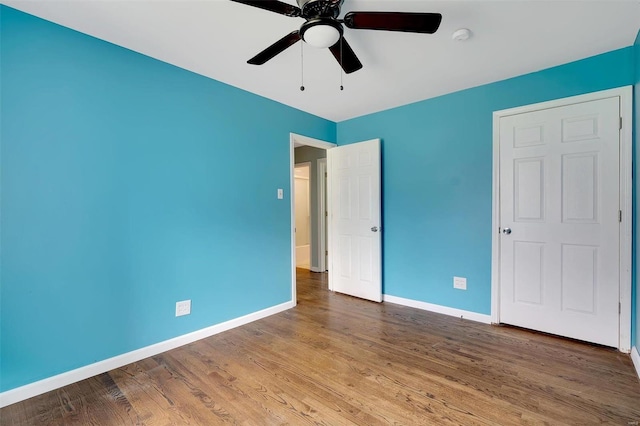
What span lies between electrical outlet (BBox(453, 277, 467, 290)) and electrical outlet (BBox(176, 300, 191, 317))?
108 inches

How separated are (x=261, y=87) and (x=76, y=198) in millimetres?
1899

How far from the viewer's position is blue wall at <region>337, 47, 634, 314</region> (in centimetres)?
265

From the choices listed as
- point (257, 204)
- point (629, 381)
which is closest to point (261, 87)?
point (257, 204)

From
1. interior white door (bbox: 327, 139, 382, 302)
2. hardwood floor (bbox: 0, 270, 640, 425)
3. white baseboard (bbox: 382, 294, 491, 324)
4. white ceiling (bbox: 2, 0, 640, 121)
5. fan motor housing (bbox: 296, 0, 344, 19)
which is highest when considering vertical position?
white ceiling (bbox: 2, 0, 640, 121)

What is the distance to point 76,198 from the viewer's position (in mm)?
1994

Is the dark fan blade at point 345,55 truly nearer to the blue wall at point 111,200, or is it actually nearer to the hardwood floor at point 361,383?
the blue wall at point 111,200

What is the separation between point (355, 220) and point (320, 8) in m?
2.69

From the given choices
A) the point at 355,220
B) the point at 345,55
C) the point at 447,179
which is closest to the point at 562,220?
the point at 447,179

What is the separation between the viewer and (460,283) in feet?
10.2

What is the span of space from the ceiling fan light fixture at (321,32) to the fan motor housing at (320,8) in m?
0.04

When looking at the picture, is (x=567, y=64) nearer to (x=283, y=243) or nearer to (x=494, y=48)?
(x=494, y=48)

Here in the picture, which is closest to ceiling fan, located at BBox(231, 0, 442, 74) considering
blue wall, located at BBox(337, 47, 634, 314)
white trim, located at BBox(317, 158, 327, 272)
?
blue wall, located at BBox(337, 47, 634, 314)

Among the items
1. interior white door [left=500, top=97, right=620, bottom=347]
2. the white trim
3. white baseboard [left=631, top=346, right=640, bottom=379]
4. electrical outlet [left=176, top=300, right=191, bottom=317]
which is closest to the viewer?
white baseboard [left=631, top=346, right=640, bottom=379]

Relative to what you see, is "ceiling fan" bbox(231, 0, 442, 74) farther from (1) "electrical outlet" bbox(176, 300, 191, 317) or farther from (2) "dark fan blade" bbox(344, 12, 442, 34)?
(1) "electrical outlet" bbox(176, 300, 191, 317)
